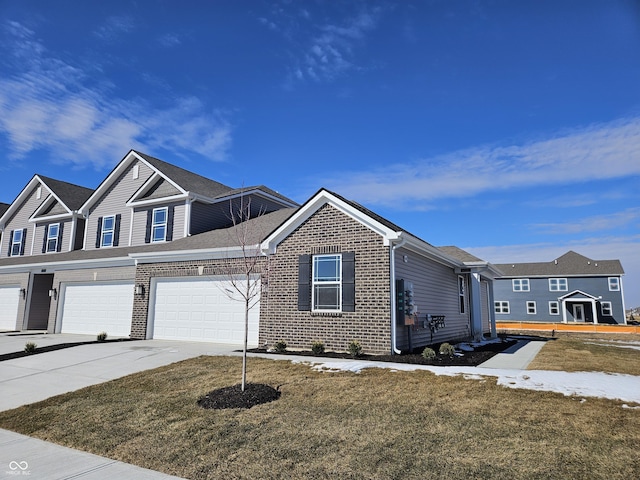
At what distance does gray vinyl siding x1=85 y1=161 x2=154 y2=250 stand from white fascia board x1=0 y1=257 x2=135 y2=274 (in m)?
2.17

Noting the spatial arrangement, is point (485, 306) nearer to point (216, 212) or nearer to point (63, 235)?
point (216, 212)

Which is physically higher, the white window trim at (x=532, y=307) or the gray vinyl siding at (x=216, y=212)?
the gray vinyl siding at (x=216, y=212)

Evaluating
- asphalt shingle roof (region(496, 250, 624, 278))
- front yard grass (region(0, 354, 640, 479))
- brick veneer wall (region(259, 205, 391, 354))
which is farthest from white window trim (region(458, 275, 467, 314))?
asphalt shingle roof (region(496, 250, 624, 278))

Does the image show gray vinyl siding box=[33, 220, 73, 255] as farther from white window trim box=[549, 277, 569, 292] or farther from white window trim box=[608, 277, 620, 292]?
white window trim box=[608, 277, 620, 292]

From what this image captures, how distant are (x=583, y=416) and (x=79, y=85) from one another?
15511 mm

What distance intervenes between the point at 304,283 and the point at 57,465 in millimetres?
7810

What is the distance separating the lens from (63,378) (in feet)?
30.4

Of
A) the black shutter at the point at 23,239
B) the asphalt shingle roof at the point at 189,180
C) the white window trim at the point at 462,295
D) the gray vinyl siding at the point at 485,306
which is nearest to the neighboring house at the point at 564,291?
the gray vinyl siding at the point at 485,306

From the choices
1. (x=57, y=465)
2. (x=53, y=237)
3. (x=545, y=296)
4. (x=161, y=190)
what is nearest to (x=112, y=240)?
(x=161, y=190)

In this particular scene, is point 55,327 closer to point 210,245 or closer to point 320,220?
point 210,245

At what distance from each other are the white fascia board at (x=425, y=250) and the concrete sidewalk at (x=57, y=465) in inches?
325

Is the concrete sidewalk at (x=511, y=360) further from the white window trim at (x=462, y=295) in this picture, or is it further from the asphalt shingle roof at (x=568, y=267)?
the asphalt shingle roof at (x=568, y=267)

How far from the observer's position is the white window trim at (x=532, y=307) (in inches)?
1701

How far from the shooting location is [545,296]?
43000mm
